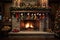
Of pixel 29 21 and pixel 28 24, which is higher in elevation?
pixel 29 21

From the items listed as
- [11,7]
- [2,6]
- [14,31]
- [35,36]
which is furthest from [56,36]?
[2,6]

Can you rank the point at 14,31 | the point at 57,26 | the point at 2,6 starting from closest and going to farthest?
the point at 57,26
the point at 14,31
the point at 2,6

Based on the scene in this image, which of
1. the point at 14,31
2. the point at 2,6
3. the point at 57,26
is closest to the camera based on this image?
the point at 57,26

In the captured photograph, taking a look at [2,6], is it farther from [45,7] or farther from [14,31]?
[45,7]

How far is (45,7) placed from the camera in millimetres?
8062

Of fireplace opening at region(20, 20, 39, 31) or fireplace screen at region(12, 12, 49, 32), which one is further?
fireplace opening at region(20, 20, 39, 31)

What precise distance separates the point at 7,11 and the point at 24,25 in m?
1.26

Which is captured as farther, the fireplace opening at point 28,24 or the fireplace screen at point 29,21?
the fireplace opening at point 28,24

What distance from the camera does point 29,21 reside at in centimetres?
826

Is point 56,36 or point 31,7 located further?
point 31,7

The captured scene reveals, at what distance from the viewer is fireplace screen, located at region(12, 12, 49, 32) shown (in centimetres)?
800

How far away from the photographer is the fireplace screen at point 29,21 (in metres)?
8.00

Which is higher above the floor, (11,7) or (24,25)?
(11,7)

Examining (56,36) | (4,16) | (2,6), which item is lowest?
(56,36)
